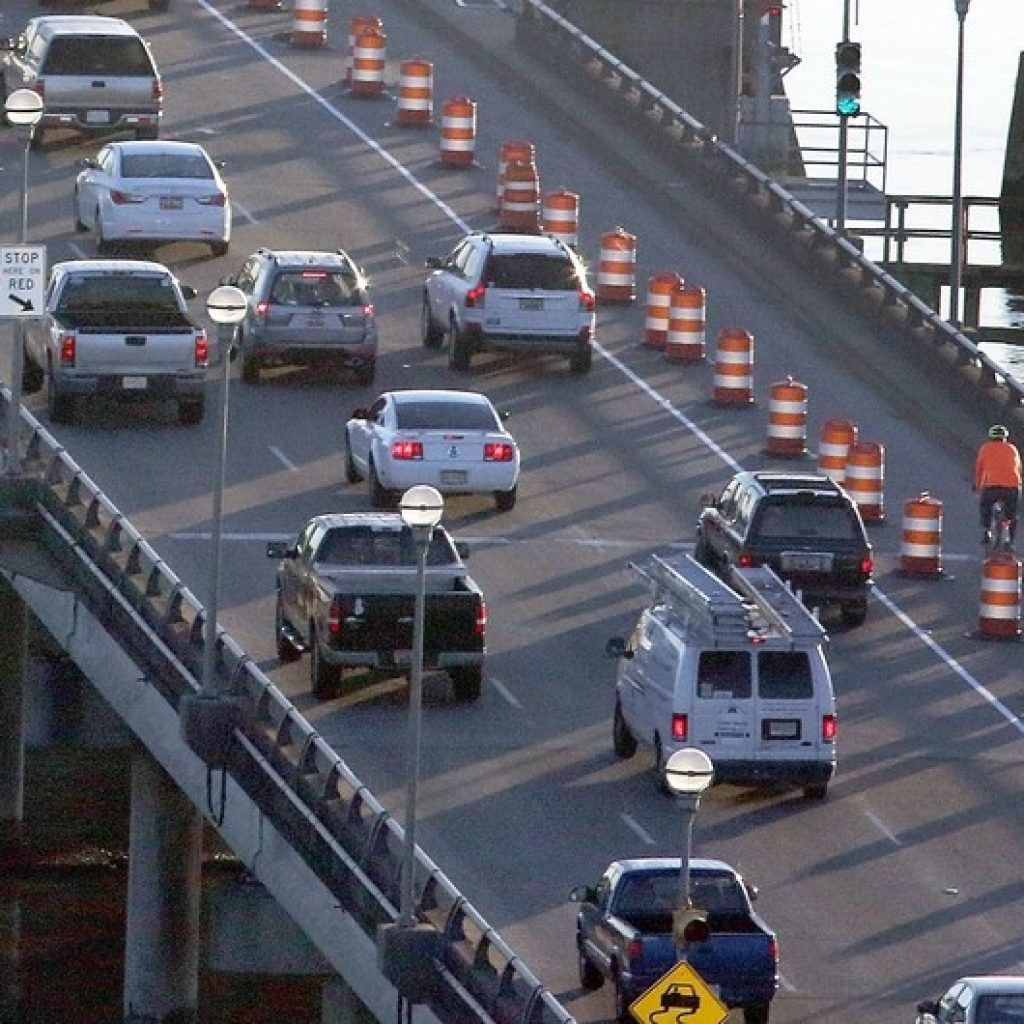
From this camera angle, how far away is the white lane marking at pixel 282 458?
1954 inches

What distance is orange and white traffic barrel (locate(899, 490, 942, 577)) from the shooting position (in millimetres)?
47281

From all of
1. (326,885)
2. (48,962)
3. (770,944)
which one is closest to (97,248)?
(48,962)

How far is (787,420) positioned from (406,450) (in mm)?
6451

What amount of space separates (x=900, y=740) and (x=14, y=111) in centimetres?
1135

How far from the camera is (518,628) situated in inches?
1724

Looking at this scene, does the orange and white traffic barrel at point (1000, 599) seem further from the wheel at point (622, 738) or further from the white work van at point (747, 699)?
the white work van at point (747, 699)

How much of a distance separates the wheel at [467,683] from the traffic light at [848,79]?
2127 cm

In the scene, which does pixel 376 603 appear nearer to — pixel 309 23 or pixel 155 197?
pixel 155 197

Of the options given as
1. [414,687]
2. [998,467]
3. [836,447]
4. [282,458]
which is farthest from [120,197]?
[414,687]

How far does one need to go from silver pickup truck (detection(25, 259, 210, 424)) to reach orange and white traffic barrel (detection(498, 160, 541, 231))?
34.6ft

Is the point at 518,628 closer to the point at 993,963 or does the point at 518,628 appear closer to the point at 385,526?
the point at 385,526

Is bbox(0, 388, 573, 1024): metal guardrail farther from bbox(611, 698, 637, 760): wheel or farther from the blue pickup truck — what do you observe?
bbox(611, 698, 637, 760): wheel

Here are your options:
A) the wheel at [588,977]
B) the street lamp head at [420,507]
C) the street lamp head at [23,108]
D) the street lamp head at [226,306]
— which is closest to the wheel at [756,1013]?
the wheel at [588,977]

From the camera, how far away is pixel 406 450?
47.1 meters
